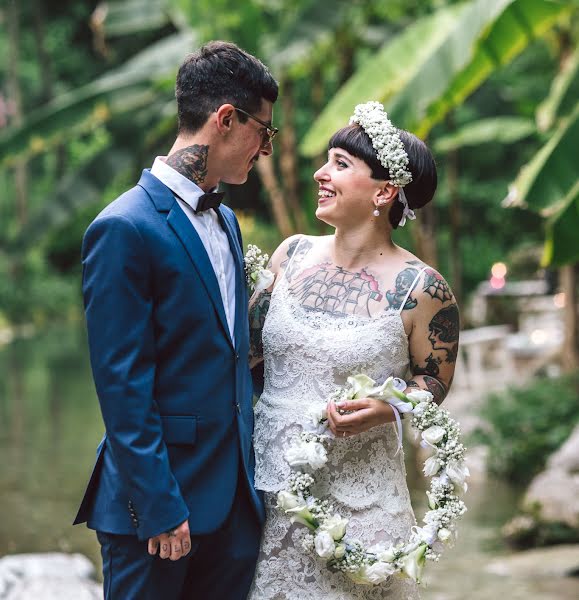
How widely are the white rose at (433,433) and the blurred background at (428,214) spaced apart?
240 cm

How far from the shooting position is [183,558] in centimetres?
296

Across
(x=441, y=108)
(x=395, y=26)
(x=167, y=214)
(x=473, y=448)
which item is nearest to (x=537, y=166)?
(x=441, y=108)

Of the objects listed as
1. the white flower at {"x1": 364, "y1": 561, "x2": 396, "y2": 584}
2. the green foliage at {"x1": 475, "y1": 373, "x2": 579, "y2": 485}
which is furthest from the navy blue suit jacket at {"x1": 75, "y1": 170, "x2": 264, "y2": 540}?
the green foliage at {"x1": 475, "y1": 373, "x2": 579, "y2": 485}

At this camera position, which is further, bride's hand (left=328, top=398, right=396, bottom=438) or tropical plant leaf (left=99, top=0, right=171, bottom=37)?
tropical plant leaf (left=99, top=0, right=171, bottom=37)

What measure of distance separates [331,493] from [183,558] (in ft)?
1.74

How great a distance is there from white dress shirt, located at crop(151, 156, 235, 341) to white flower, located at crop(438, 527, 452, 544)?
0.85m

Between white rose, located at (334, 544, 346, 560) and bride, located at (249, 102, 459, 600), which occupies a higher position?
bride, located at (249, 102, 459, 600)

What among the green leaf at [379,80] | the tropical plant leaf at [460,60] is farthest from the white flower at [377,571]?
the green leaf at [379,80]

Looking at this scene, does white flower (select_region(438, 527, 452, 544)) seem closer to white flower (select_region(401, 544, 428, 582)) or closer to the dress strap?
white flower (select_region(401, 544, 428, 582))

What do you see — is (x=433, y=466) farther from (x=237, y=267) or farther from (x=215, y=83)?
(x=215, y=83)

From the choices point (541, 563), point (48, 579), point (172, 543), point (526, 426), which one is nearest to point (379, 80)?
point (526, 426)

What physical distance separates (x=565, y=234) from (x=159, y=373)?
140 inches

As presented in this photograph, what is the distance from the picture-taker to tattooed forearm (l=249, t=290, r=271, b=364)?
3.46 m

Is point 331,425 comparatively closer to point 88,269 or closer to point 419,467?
point 88,269
